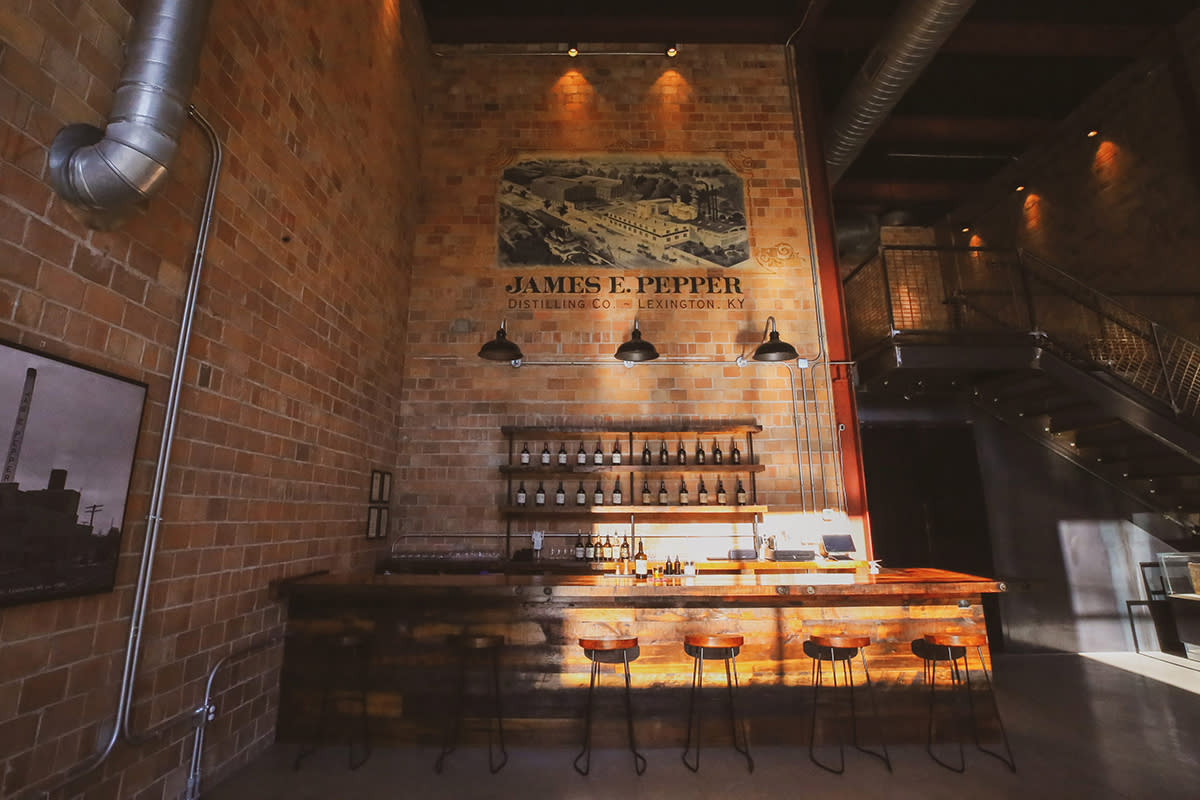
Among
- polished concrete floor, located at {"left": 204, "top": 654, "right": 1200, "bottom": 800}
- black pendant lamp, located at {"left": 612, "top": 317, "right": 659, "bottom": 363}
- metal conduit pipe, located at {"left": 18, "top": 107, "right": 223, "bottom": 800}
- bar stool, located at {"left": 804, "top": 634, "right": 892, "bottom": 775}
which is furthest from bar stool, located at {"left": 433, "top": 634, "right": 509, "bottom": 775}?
black pendant lamp, located at {"left": 612, "top": 317, "right": 659, "bottom": 363}

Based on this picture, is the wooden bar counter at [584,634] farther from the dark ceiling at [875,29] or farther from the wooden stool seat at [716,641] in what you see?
the dark ceiling at [875,29]

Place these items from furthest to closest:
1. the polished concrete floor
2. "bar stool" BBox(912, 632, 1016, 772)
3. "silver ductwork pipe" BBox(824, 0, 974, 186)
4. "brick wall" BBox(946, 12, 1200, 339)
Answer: "brick wall" BBox(946, 12, 1200, 339)
"silver ductwork pipe" BBox(824, 0, 974, 186)
"bar stool" BBox(912, 632, 1016, 772)
the polished concrete floor

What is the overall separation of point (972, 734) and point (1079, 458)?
535 centimetres

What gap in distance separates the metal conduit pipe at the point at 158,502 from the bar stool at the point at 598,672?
2153mm

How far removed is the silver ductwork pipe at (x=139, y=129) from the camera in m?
→ 2.13

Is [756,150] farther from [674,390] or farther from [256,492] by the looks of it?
[256,492]

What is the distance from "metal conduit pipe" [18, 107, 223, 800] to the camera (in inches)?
89.7

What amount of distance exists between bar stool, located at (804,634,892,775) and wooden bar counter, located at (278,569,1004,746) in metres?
0.08

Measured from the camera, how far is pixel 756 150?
6613 millimetres

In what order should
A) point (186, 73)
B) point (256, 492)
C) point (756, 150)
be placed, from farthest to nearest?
point (756, 150)
point (256, 492)
point (186, 73)

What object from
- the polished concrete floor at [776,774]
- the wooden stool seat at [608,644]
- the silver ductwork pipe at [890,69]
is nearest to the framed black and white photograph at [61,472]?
the polished concrete floor at [776,774]

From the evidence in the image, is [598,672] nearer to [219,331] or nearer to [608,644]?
[608,644]

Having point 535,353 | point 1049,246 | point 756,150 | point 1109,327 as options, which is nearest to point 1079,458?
point 1109,327

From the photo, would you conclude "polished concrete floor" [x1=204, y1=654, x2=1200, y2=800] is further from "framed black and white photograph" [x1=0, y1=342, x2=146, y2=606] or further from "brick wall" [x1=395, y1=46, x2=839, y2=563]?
"brick wall" [x1=395, y1=46, x2=839, y2=563]
